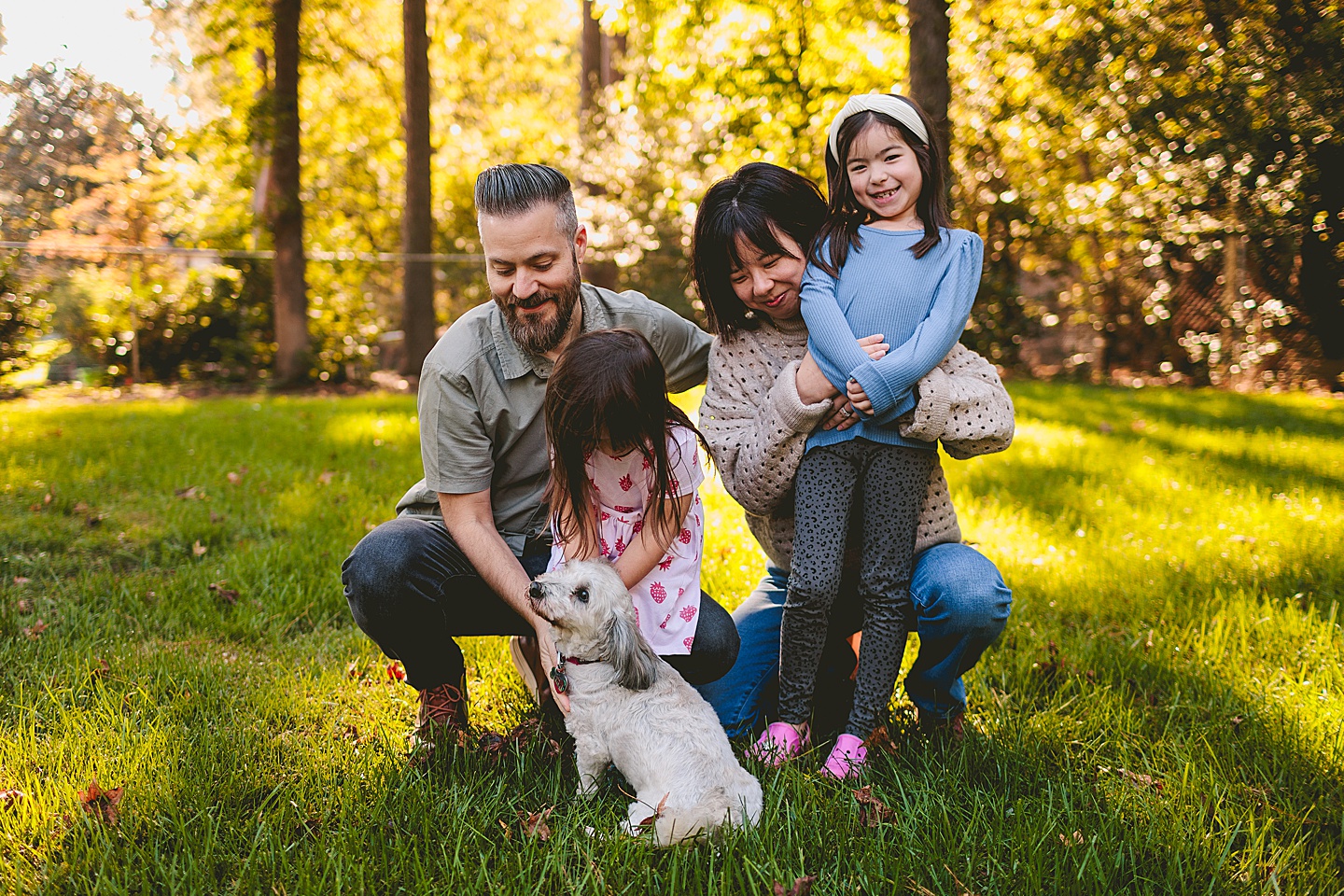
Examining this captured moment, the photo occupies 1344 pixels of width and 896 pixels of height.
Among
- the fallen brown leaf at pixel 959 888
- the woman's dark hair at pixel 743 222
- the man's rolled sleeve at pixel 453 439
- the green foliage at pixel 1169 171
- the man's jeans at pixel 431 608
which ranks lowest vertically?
the fallen brown leaf at pixel 959 888

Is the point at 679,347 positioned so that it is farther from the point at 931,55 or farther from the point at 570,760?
the point at 931,55

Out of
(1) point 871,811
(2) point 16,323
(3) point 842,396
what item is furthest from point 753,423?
(2) point 16,323

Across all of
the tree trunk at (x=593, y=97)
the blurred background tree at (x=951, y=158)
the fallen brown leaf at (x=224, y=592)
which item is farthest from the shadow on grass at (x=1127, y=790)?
the tree trunk at (x=593, y=97)

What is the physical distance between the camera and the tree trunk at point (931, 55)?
763 centimetres

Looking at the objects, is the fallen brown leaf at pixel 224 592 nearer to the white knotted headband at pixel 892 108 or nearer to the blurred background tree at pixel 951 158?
the white knotted headband at pixel 892 108

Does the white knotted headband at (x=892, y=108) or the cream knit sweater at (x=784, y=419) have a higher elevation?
the white knotted headband at (x=892, y=108)

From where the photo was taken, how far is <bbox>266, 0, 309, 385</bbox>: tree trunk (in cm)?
1108

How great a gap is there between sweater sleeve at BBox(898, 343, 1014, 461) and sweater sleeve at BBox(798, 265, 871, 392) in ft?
0.73

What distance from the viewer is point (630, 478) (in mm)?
2736

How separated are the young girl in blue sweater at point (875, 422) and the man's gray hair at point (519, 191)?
0.84 metres

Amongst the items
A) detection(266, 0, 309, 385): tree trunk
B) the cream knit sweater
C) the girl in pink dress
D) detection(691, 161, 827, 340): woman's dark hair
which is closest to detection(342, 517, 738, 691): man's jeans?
the girl in pink dress

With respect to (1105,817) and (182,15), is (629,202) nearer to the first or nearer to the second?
(1105,817)

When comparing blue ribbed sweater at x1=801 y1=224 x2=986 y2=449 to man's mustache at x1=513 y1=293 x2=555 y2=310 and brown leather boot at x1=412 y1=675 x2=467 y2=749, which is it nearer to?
man's mustache at x1=513 y1=293 x2=555 y2=310

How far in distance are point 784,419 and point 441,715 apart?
1436 millimetres
